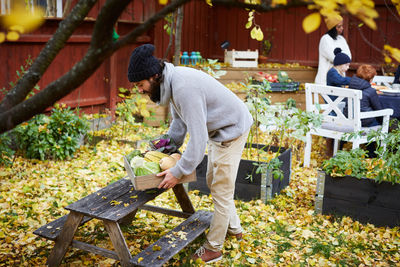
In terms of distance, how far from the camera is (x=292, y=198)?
5.52 m

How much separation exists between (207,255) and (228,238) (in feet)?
1.68

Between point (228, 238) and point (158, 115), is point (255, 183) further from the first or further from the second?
point (158, 115)

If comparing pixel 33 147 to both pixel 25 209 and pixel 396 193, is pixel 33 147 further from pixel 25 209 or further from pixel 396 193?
pixel 396 193

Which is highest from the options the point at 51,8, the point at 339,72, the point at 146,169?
the point at 51,8

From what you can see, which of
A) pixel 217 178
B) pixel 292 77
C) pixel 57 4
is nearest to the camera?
pixel 217 178

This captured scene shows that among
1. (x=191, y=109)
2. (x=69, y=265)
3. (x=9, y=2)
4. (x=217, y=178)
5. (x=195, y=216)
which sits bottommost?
(x=69, y=265)

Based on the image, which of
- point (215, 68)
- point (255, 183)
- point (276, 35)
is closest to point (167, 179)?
point (255, 183)

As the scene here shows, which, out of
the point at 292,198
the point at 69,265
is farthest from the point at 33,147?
the point at 292,198

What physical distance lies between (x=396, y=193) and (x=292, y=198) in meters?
1.29

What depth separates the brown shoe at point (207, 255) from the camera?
13.0 ft

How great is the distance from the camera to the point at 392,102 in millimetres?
6930

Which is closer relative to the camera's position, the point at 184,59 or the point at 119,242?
the point at 119,242

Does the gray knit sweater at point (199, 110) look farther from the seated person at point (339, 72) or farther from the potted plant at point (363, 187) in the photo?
the seated person at point (339, 72)

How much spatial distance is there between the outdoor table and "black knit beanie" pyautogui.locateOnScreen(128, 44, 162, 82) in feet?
15.6
